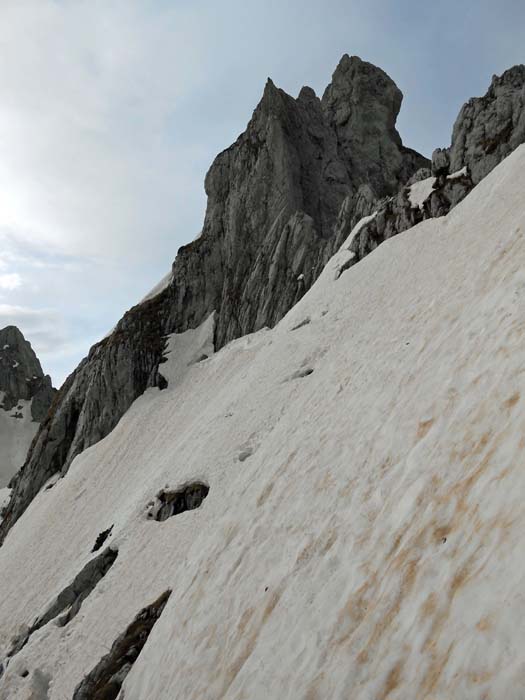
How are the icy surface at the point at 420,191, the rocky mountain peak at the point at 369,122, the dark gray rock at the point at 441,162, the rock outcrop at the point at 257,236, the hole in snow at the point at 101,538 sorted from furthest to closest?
the rocky mountain peak at the point at 369,122 → the rock outcrop at the point at 257,236 → the dark gray rock at the point at 441,162 → the icy surface at the point at 420,191 → the hole in snow at the point at 101,538

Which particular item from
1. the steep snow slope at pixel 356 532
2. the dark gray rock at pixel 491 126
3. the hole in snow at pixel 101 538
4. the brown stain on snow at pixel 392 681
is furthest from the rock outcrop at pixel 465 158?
the brown stain on snow at pixel 392 681

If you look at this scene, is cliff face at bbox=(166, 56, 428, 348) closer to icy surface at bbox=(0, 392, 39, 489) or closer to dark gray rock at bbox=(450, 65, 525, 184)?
dark gray rock at bbox=(450, 65, 525, 184)

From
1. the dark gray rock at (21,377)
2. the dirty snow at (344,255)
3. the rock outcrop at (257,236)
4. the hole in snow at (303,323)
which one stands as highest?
the dark gray rock at (21,377)

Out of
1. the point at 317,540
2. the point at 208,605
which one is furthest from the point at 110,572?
the point at 317,540

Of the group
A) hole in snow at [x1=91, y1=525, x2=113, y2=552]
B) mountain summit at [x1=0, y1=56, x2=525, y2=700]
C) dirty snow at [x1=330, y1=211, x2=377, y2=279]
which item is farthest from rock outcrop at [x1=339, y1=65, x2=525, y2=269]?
hole in snow at [x1=91, y1=525, x2=113, y2=552]

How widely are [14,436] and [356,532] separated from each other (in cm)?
10870

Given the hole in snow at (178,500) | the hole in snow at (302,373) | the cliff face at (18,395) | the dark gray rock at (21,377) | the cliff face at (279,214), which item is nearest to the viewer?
the hole in snow at (178,500)

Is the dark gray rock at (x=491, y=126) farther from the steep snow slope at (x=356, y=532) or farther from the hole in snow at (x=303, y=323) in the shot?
the hole in snow at (x=303, y=323)

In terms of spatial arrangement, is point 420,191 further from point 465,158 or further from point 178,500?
point 178,500

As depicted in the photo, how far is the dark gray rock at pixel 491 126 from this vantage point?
30.9 meters

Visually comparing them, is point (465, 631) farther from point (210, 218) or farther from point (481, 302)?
point (210, 218)

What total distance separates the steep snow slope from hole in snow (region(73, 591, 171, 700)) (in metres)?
0.75

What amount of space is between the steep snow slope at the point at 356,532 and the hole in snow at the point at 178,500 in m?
0.39

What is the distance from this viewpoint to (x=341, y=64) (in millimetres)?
70125
